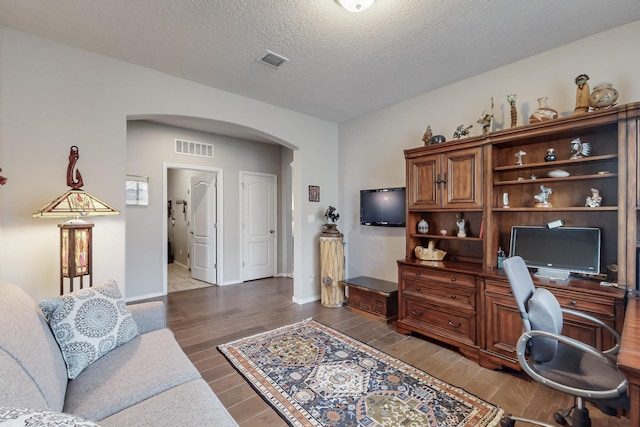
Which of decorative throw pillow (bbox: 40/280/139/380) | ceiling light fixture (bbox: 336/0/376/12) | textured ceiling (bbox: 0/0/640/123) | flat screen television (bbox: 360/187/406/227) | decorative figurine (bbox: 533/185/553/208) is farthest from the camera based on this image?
flat screen television (bbox: 360/187/406/227)

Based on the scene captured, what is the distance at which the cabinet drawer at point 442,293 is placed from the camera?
103 inches

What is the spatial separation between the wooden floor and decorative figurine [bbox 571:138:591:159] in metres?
1.84

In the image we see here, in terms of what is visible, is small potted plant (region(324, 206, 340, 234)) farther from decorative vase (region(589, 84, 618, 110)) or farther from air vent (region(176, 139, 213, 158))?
decorative vase (region(589, 84, 618, 110))

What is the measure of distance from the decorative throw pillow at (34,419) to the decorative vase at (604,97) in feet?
10.8

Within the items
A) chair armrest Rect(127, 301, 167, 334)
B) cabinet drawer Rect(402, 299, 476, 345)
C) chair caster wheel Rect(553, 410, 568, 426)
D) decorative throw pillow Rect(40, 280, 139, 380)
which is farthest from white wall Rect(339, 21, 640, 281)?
decorative throw pillow Rect(40, 280, 139, 380)

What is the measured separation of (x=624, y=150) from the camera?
192 centimetres

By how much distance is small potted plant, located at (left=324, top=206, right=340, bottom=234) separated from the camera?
4.16 m

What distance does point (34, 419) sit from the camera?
0.59 metres

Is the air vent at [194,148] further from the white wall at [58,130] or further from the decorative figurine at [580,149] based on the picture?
the decorative figurine at [580,149]

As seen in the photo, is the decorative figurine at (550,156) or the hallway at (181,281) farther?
the hallway at (181,281)

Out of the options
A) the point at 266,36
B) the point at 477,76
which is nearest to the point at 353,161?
the point at 477,76

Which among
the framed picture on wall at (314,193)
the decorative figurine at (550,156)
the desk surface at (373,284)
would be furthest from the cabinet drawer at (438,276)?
the framed picture on wall at (314,193)

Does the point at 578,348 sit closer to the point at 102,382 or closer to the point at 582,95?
the point at 582,95

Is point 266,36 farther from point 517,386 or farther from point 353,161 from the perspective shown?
point 517,386
